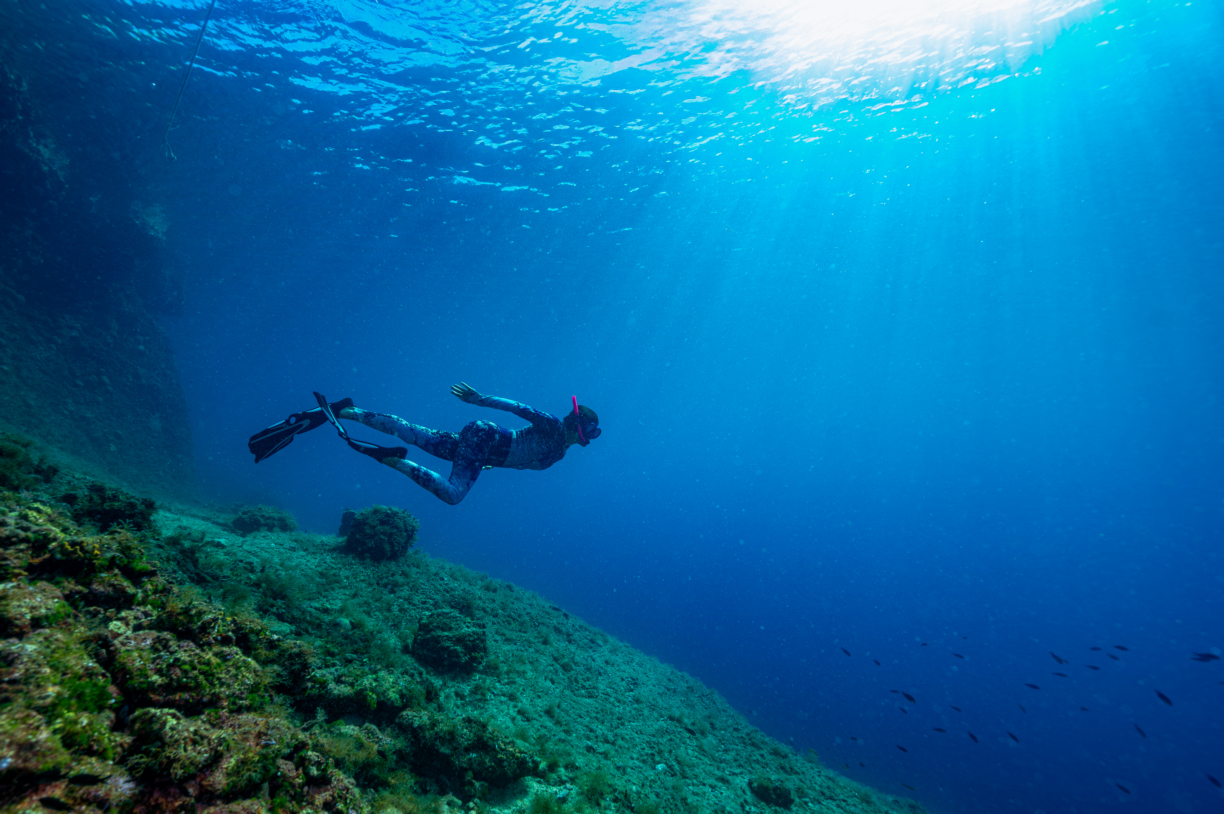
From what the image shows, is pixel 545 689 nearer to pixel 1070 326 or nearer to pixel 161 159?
pixel 161 159

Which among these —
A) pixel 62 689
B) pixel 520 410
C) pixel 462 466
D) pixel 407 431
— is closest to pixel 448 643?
pixel 462 466

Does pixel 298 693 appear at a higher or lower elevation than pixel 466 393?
lower

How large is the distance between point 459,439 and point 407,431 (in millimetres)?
655

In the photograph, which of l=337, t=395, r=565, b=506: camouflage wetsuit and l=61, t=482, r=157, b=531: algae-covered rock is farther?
l=337, t=395, r=565, b=506: camouflage wetsuit

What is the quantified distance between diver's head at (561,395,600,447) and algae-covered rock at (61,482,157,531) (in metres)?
4.73

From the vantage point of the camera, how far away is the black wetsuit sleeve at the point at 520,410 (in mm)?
5773

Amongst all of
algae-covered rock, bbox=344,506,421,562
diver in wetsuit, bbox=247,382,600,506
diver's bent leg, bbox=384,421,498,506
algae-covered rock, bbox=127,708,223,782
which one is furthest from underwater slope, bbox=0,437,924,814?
diver's bent leg, bbox=384,421,498,506

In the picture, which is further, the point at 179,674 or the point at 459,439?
the point at 459,439

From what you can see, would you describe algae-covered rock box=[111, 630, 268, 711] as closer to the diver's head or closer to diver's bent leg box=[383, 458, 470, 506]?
diver's bent leg box=[383, 458, 470, 506]

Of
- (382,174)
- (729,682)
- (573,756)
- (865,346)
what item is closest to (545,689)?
(573,756)

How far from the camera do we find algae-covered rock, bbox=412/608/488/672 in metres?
5.12

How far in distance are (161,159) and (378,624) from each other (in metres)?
27.5

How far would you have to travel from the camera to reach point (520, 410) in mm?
Result: 5926

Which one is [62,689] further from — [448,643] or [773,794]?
[773,794]
